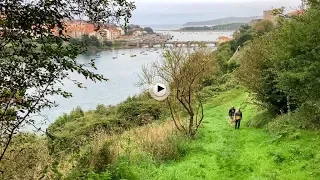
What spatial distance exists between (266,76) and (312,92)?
6.33 m

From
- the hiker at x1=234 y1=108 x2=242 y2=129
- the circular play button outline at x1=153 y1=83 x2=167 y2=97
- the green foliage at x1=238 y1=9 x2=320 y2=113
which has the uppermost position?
the green foliage at x1=238 y1=9 x2=320 y2=113

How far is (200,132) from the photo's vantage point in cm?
1656

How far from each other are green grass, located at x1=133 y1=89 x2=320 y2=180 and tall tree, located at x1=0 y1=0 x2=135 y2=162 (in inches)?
216

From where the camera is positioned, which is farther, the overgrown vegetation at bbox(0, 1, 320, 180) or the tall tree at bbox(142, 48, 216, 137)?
the tall tree at bbox(142, 48, 216, 137)

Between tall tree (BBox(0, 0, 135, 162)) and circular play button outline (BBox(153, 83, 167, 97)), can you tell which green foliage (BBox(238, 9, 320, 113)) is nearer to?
circular play button outline (BBox(153, 83, 167, 97))

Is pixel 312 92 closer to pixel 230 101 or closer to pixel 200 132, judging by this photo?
pixel 200 132

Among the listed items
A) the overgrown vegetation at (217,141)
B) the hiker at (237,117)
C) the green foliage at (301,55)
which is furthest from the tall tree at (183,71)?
the green foliage at (301,55)

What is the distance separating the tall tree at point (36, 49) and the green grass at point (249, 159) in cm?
549

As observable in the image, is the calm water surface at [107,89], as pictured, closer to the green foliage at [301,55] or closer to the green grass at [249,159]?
the green grass at [249,159]

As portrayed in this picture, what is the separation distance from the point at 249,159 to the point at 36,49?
28.1 feet

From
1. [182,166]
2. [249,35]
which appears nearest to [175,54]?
[182,166]

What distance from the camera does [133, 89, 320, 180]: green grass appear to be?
9852mm

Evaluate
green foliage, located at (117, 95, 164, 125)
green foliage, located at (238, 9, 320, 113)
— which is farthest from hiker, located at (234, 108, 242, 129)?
green foliage, located at (117, 95, 164, 125)

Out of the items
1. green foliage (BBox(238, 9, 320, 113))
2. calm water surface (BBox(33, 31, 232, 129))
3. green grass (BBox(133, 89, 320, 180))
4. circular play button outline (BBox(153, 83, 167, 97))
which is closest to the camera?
green foliage (BBox(238, 9, 320, 113))
